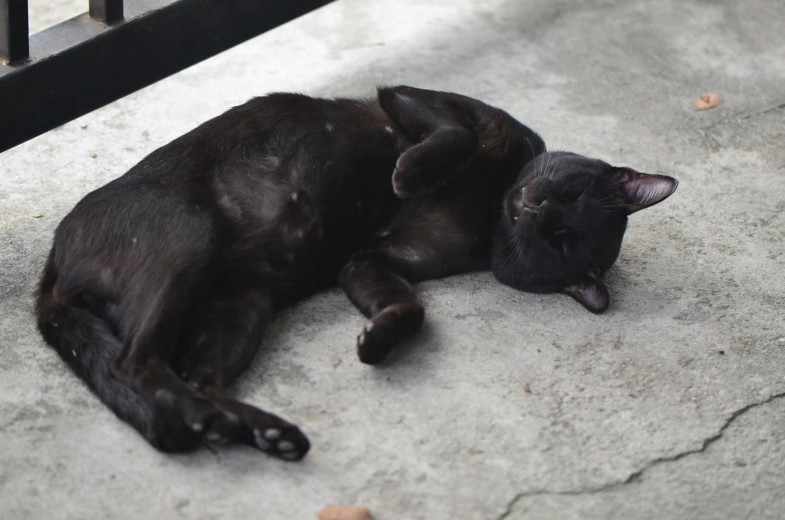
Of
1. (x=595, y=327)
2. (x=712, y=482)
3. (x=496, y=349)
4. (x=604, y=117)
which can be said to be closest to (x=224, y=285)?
(x=496, y=349)

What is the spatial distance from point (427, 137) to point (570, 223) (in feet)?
1.70

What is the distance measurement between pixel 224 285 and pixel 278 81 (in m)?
1.68

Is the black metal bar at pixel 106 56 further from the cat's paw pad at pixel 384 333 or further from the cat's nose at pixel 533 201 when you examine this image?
the cat's nose at pixel 533 201

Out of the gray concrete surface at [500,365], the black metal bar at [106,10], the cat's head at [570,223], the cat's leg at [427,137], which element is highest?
the black metal bar at [106,10]

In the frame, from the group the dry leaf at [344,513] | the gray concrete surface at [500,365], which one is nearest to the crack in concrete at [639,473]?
the gray concrete surface at [500,365]

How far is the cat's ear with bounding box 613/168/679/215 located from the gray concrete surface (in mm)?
291

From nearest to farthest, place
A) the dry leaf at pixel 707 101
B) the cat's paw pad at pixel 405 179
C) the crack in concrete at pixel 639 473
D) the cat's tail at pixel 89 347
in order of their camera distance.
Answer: the crack in concrete at pixel 639 473 → the cat's tail at pixel 89 347 → the cat's paw pad at pixel 405 179 → the dry leaf at pixel 707 101

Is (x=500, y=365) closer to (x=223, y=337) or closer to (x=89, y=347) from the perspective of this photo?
(x=223, y=337)

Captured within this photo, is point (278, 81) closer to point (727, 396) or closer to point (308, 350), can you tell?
point (308, 350)

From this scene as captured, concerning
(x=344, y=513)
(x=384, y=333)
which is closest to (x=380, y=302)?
(x=384, y=333)

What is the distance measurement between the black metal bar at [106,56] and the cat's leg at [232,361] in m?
0.95

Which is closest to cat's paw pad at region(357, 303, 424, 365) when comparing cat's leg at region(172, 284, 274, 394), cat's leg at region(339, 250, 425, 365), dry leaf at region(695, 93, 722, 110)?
cat's leg at region(339, 250, 425, 365)

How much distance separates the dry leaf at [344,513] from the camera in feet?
6.52

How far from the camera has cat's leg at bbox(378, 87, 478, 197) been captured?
272cm
